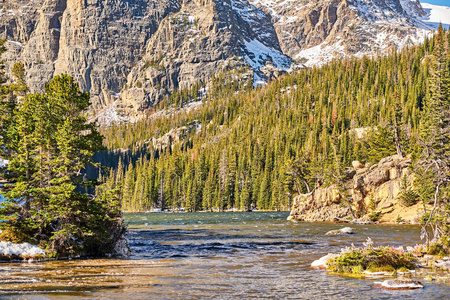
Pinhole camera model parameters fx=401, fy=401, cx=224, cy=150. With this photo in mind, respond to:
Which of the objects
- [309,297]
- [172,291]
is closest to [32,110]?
[172,291]

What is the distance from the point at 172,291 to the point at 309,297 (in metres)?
5.61

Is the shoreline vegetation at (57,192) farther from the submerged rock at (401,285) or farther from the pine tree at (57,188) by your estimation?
the submerged rock at (401,285)

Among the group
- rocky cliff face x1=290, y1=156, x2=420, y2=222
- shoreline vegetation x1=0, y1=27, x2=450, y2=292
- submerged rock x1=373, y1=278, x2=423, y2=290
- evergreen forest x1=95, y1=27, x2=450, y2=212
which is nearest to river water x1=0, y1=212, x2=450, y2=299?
submerged rock x1=373, y1=278, x2=423, y2=290

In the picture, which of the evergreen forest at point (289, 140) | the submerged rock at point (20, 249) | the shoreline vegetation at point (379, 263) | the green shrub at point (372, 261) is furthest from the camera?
the evergreen forest at point (289, 140)

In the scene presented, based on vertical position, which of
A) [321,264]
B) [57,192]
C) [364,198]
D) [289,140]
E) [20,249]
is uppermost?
[289,140]

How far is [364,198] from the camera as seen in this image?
65.9m

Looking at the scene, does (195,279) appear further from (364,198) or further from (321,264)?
(364,198)

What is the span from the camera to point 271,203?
120 metres

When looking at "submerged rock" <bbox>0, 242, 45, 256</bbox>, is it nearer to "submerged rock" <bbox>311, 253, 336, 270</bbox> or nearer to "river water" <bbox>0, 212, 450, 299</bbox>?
"river water" <bbox>0, 212, 450, 299</bbox>

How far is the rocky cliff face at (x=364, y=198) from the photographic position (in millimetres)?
60812

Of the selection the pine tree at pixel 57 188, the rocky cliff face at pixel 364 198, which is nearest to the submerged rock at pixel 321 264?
the pine tree at pixel 57 188

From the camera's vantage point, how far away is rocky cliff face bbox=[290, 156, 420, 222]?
6081cm

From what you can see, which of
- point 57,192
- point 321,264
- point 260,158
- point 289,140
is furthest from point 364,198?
point 289,140

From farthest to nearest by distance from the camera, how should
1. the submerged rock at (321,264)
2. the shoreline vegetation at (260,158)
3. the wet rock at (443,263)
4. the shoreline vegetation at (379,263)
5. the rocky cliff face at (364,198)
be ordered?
1. the rocky cliff face at (364,198)
2. the shoreline vegetation at (260,158)
3. the submerged rock at (321,264)
4. the wet rock at (443,263)
5. the shoreline vegetation at (379,263)
